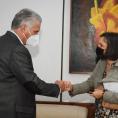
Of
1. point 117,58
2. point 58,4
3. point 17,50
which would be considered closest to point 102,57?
point 117,58

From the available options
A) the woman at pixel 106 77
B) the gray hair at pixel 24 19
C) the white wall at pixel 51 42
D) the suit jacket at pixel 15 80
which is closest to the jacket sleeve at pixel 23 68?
the suit jacket at pixel 15 80

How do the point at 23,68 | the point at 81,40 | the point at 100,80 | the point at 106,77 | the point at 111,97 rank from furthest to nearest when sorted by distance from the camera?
the point at 81,40, the point at 100,80, the point at 106,77, the point at 111,97, the point at 23,68

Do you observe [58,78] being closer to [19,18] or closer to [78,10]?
[78,10]

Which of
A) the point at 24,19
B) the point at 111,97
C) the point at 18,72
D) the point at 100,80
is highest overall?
the point at 24,19

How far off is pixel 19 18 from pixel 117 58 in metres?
0.97

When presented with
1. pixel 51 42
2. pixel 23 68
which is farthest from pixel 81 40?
pixel 23 68

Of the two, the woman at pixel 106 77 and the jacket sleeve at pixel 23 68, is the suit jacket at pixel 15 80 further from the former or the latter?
the woman at pixel 106 77

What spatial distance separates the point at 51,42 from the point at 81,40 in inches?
14.6

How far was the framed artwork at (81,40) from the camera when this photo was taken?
12.2 ft

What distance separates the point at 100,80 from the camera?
9.58ft

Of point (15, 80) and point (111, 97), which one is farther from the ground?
point (15, 80)

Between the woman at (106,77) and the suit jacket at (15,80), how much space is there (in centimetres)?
55

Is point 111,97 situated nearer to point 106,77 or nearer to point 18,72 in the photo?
point 106,77

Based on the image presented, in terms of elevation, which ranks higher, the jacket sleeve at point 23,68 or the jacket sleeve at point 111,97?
the jacket sleeve at point 23,68
